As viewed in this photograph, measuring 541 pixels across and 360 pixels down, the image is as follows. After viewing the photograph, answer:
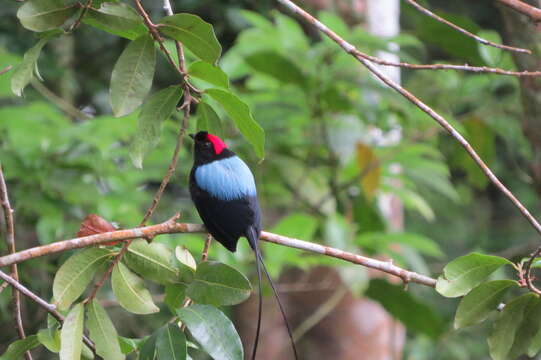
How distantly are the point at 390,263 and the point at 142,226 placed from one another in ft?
2.48

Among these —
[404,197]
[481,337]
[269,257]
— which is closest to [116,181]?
[269,257]

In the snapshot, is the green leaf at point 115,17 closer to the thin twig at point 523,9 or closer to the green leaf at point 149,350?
the green leaf at point 149,350

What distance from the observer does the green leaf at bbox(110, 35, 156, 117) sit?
2.12 meters

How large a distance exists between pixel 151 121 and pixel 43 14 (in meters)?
0.45

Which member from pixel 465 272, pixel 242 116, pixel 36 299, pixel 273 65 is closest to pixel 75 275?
pixel 36 299

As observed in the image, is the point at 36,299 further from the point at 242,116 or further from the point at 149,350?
the point at 242,116

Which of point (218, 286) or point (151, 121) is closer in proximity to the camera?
point (218, 286)

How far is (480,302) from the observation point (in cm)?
213

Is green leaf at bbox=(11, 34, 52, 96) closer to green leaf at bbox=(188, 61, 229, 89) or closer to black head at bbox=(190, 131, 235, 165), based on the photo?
green leaf at bbox=(188, 61, 229, 89)

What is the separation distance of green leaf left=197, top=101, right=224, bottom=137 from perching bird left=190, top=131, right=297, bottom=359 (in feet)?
0.73

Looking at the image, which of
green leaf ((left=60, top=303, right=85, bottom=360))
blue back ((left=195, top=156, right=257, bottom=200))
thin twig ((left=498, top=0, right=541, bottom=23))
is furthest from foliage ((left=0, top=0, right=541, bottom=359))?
thin twig ((left=498, top=0, right=541, bottom=23))

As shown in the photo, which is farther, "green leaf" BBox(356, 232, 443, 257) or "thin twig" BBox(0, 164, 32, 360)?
"green leaf" BBox(356, 232, 443, 257)

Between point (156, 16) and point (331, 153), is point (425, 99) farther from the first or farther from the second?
point (156, 16)

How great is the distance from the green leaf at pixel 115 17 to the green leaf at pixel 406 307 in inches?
96.4
